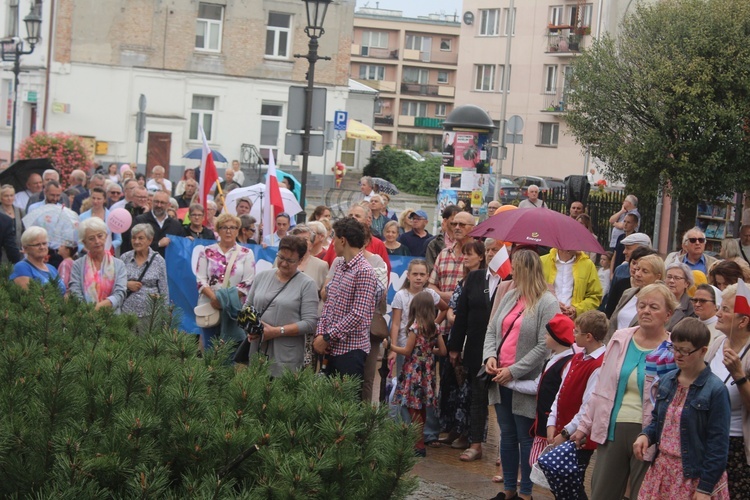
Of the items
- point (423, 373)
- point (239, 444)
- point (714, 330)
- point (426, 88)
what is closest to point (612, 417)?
point (714, 330)

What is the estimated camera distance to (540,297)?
28.2 feet

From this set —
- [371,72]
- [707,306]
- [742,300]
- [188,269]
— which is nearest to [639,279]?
[707,306]

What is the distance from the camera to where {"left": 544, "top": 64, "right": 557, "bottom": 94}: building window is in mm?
59031

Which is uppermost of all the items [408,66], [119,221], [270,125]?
[408,66]

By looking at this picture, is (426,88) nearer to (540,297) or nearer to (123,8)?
(123,8)

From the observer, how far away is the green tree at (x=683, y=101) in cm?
1948

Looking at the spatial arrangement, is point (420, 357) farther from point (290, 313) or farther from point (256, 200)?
point (256, 200)

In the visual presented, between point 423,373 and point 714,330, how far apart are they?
2.98 meters

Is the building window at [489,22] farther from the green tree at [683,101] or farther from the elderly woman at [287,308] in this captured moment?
the elderly woman at [287,308]

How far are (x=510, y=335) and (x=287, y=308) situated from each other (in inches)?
71.0

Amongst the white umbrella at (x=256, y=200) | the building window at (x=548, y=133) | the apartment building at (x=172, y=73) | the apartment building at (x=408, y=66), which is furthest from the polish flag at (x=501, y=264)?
the apartment building at (x=408, y=66)

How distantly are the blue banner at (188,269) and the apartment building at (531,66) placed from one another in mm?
42843

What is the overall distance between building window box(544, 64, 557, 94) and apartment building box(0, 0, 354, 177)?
624 inches

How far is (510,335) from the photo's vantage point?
8.73 metres
